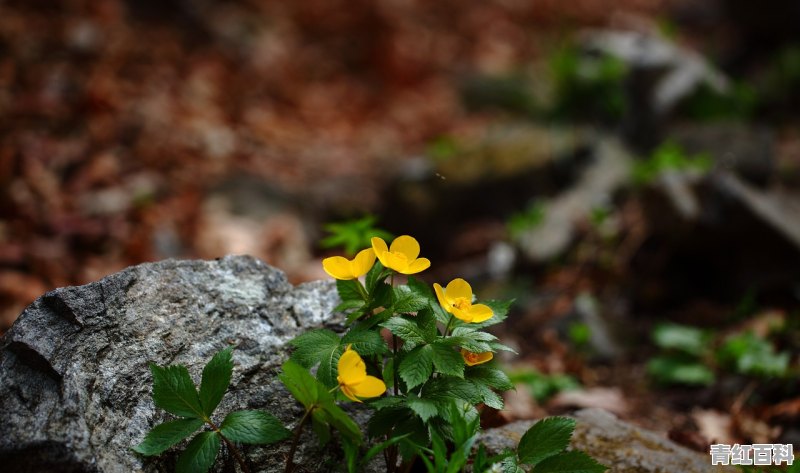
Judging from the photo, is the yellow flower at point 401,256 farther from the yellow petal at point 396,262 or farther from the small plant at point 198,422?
the small plant at point 198,422

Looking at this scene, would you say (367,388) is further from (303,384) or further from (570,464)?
(570,464)

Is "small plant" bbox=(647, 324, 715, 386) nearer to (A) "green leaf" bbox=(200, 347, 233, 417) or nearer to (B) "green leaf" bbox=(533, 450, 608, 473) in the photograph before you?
(B) "green leaf" bbox=(533, 450, 608, 473)

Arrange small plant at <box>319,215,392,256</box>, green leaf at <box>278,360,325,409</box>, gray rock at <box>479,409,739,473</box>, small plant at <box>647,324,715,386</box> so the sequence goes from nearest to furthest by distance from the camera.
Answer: green leaf at <box>278,360,325,409</box> < gray rock at <box>479,409,739,473</box> < small plant at <box>319,215,392,256</box> < small plant at <box>647,324,715,386</box>

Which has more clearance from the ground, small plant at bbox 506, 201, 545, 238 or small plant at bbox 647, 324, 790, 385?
small plant at bbox 506, 201, 545, 238

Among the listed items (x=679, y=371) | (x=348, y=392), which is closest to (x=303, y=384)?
(x=348, y=392)

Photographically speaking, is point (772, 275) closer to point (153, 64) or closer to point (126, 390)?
point (126, 390)

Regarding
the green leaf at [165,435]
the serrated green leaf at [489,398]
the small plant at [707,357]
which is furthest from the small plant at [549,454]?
the small plant at [707,357]

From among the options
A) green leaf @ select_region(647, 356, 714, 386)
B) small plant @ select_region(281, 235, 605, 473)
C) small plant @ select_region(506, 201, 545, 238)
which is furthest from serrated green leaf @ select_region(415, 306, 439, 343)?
small plant @ select_region(506, 201, 545, 238)
